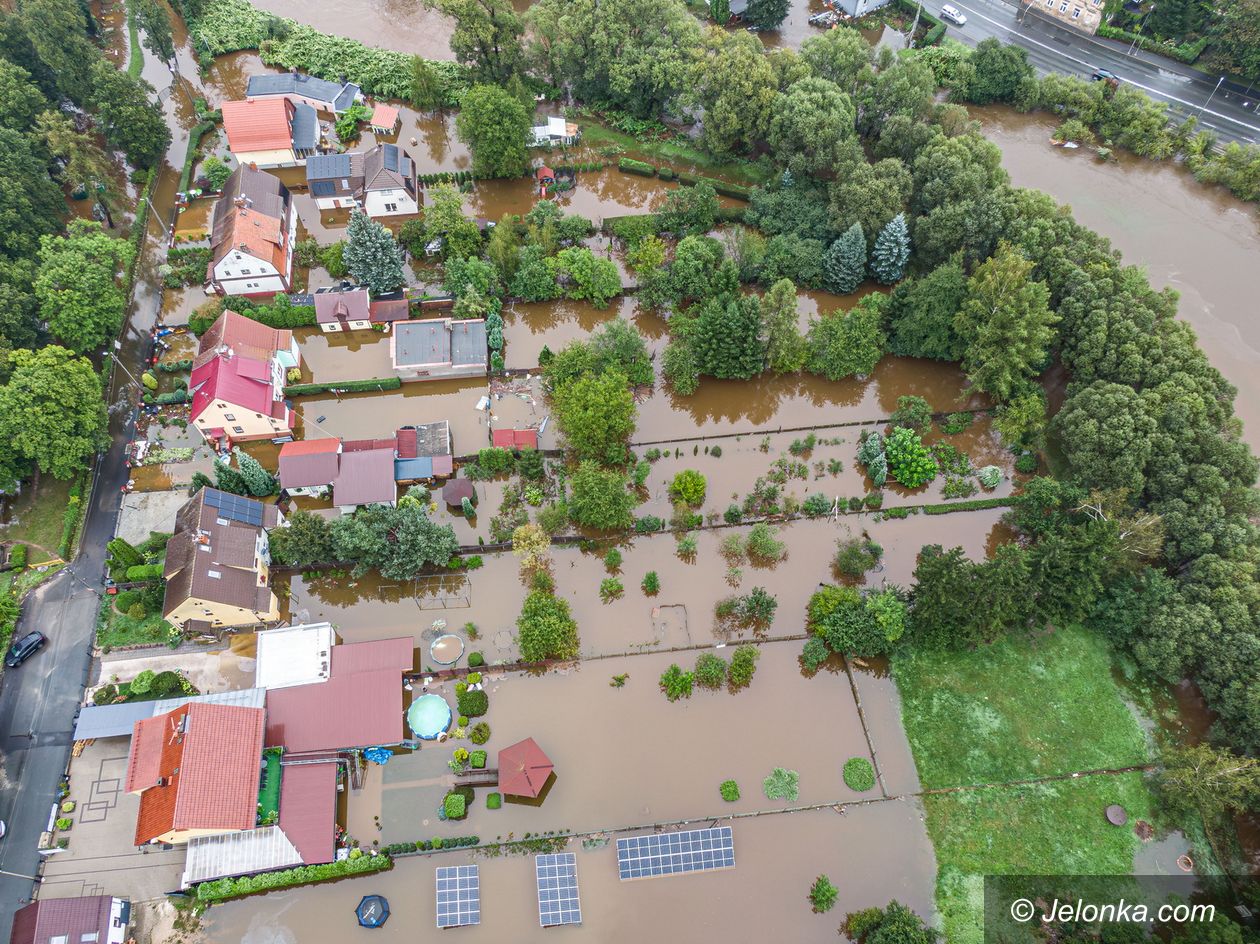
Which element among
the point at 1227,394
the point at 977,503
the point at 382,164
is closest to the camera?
the point at 1227,394

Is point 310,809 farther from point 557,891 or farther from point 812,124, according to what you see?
point 812,124

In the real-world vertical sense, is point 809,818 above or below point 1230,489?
below

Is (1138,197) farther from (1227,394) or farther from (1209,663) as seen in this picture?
(1209,663)

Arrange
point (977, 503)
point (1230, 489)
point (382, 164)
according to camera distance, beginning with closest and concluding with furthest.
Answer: point (1230, 489) → point (977, 503) → point (382, 164)

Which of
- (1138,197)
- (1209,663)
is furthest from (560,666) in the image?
A: (1138,197)

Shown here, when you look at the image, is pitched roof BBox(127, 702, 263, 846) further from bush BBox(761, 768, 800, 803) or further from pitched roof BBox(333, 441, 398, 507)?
bush BBox(761, 768, 800, 803)

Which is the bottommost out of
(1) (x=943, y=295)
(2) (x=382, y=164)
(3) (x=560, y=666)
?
(3) (x=560, y=666)

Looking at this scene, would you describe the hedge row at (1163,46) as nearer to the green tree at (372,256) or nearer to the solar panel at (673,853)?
the green tree at (372,256)
